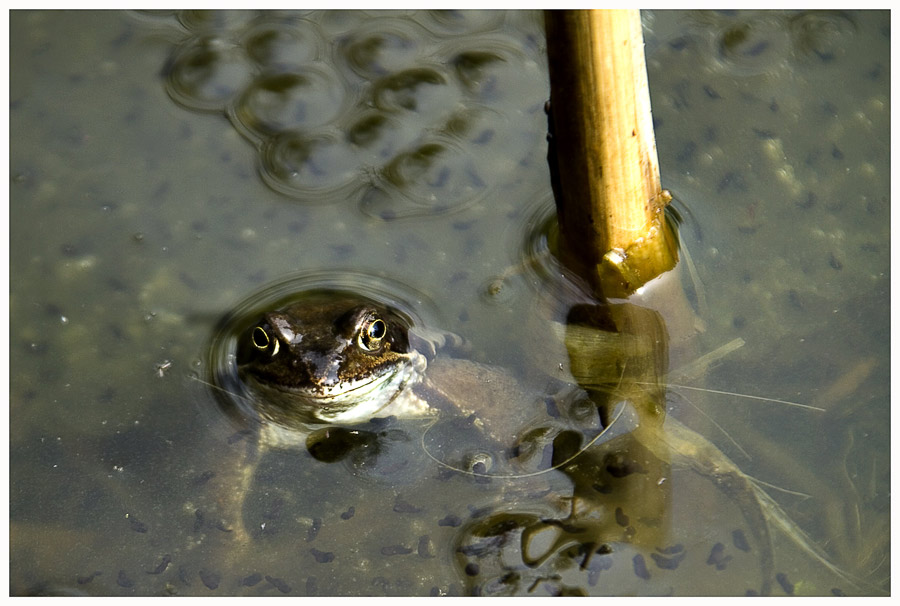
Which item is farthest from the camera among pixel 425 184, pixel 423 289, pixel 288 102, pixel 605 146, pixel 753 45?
pixel 753 45

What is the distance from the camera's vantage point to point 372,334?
2.84 meters

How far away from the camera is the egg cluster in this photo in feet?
10.5

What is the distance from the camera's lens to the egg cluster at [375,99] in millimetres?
3199

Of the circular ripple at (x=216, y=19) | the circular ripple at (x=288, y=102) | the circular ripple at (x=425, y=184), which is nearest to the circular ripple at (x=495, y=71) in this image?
the circular ripple at (x=425, y=184)

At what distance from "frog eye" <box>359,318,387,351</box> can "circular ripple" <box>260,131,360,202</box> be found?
0.64 m

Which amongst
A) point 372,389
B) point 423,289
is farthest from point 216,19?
point 372,389

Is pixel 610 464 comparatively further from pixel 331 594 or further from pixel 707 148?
pixel 707 148

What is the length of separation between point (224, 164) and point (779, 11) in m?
2.48

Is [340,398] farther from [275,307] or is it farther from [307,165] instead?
[307,165]

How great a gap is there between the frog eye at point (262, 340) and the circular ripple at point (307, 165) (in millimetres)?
648

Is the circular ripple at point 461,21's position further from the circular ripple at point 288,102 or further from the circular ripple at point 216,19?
the circular ripple at point 216,19

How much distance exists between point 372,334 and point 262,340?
38 cm

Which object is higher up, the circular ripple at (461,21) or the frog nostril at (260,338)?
the circular ripple at (461,21)

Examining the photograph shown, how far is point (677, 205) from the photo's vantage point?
3.14 m
